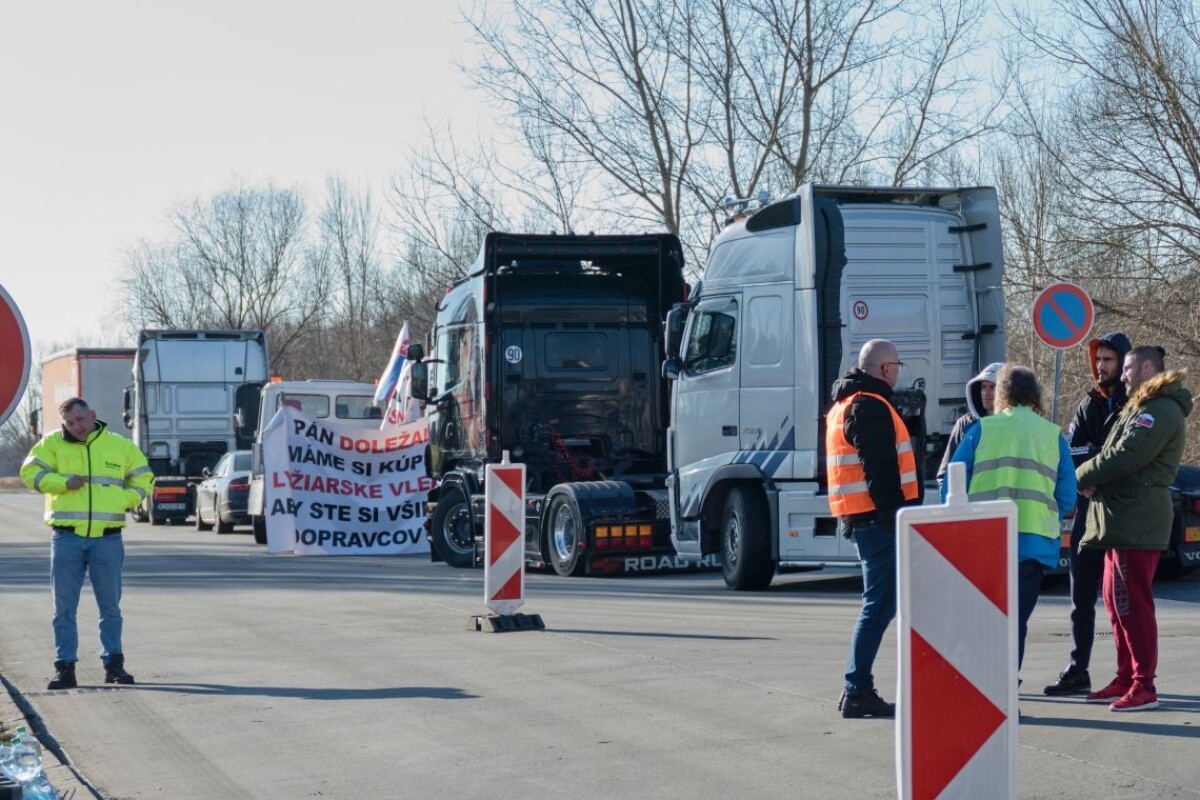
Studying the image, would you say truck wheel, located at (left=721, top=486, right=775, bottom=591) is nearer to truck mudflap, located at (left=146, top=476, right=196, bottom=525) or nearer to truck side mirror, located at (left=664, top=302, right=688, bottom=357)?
truck side mirror, located at (left=664, top=302, right=688, bottom=357)

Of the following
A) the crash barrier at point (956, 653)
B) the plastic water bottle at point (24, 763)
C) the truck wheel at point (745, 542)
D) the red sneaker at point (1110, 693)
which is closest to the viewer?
the crash barrier at point (956, 653)

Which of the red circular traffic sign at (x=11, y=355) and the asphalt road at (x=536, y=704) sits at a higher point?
the red circular traffic sign at (x=11, y=355)

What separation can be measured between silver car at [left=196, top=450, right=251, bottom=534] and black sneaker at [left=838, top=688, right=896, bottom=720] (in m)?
22.9

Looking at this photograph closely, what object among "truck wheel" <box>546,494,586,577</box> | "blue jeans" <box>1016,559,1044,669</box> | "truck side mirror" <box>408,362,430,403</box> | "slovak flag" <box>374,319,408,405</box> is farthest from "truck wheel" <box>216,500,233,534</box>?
"blue jeans" <box>1016,559,1044,669</box>

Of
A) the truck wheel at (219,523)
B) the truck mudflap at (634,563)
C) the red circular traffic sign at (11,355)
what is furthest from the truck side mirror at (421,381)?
the red circular traffic sign at (11,355)

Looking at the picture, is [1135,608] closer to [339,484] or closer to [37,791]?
[37,791]

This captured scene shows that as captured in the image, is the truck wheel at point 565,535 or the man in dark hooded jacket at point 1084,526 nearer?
the man in dark hooded jacket at point 1084,526

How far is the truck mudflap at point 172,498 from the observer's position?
3541 centimetres

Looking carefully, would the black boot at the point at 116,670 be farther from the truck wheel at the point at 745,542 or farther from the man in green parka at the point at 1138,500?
the truck wheel at the point at 745,542

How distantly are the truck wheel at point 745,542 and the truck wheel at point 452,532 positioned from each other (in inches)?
200

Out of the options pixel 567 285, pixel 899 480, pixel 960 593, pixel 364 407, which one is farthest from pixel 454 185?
pixel 960 593

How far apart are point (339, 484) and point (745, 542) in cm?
961

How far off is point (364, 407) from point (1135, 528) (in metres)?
22.7

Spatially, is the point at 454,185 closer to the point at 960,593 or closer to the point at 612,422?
the point at 612,422
